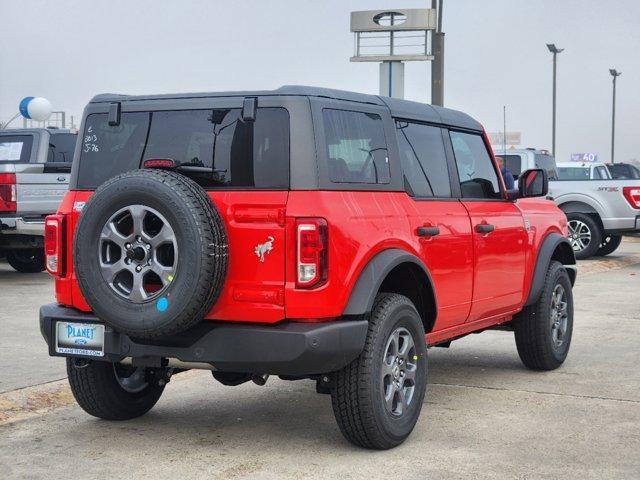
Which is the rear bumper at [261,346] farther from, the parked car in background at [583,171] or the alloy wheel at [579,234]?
the parked car in background at [583,171]

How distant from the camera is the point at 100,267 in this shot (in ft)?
17.9

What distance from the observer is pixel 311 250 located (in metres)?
5.29

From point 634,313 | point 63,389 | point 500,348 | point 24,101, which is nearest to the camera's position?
point 63,389

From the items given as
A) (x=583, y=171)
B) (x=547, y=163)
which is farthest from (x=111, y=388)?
(x=583, y=171)

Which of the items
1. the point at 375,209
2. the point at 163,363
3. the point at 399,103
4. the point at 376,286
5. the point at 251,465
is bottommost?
the point at 251,465

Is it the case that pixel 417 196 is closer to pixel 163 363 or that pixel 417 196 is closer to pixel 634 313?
pixel 163 363

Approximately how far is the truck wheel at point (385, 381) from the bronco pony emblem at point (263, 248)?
2.31 ft

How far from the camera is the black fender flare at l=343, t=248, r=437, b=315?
5465mm

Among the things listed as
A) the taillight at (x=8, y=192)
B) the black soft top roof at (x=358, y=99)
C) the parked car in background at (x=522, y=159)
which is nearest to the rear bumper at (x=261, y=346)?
the black soft top roof at (x=358, y=99)

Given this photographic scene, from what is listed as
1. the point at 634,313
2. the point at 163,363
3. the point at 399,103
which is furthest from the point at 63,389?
the point at 634,313

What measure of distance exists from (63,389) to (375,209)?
265cm

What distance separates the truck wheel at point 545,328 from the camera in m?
8.05

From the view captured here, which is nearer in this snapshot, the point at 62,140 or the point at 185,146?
the point at 185,146

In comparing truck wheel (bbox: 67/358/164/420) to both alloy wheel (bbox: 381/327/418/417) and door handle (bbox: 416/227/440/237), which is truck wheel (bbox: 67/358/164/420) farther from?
door handle (bbox: 416/227/440/237)
